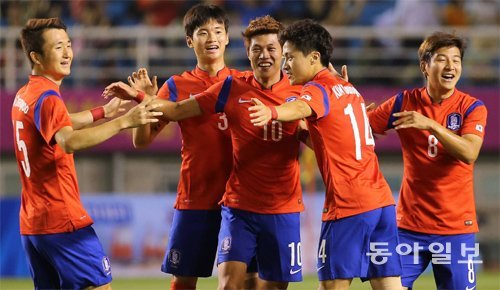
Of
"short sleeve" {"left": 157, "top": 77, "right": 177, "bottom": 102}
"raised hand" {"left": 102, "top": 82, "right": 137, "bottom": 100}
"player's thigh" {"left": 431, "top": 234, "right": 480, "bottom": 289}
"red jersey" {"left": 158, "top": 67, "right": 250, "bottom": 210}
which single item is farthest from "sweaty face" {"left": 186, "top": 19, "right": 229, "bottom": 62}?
"player's thigh" {"left": 431, "top": 234, "right": 480, "bottom": 289}

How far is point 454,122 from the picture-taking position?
834cm

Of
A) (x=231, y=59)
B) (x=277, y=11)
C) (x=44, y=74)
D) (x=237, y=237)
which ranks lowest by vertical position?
(x=237, y=237)

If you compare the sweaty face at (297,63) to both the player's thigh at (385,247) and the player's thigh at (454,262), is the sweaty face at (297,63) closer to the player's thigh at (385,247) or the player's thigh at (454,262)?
the player's thigh at (385,247)

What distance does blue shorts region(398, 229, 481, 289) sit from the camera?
324 inches

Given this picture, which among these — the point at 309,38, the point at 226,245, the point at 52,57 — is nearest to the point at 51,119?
the point at 52,57

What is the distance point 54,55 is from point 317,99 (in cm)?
187

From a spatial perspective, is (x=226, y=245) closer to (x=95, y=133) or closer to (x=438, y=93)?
(x=95, y=133)

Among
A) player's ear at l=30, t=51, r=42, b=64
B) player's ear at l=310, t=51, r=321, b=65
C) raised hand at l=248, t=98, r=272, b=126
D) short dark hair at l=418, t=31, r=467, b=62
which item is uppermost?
short dark hair at l=418, t=31, r=467, b=62

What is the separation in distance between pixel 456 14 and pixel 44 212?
1233 cm

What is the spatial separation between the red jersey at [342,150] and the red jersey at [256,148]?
0.61 m

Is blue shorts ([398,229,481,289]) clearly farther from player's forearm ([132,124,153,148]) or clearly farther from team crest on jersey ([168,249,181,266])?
player's forearm ([132,124,153,148])

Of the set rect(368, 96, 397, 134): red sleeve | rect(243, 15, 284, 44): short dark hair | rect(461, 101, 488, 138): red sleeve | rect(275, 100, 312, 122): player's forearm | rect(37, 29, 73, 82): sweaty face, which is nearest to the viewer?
rect(275, 100, 312, 122): player's forearm

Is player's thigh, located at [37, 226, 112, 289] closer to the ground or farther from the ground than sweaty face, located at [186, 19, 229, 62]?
closer to the ground

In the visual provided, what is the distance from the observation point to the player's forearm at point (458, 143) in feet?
25.5
